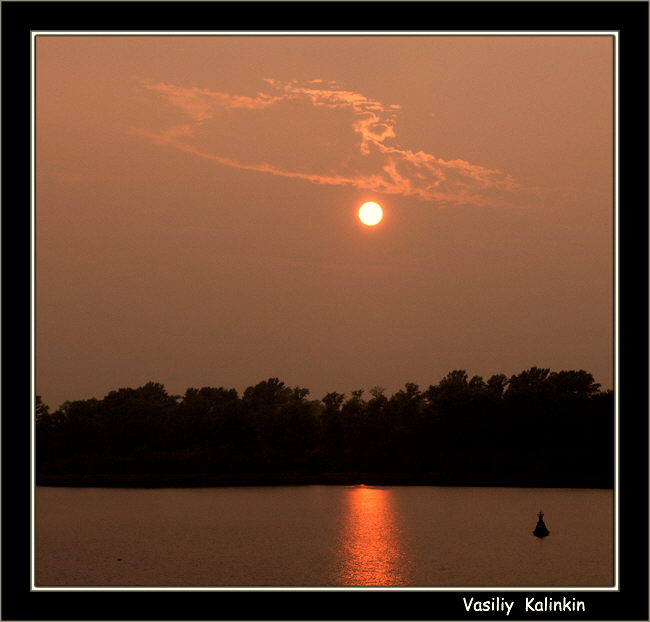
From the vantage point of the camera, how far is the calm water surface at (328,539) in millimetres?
41406

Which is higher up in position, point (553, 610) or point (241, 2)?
point (241, 2)

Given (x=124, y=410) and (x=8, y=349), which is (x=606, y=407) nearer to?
(x=124, y=410)

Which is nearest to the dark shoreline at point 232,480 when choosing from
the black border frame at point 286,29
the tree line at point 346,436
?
the tree line at point 346,436

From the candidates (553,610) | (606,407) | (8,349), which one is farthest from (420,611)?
(606,407)

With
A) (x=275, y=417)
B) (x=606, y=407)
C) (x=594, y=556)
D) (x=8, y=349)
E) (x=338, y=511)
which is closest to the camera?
(x=8, y=349)

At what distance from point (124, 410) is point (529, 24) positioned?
99.1 meters

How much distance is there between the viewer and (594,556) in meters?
48.0

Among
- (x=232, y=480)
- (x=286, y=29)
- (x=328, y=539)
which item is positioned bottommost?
(x=232, y=480)

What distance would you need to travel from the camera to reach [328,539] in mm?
56750

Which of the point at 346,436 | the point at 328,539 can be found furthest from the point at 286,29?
the point at 346,436

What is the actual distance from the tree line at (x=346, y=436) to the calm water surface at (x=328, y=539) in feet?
11.8

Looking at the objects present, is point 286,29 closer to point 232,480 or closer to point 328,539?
point 328,539

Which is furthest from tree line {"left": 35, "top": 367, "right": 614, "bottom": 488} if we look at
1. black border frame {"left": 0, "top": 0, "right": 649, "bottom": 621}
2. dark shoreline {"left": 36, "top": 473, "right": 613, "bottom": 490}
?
black border frame {"left": 0, "top": 0, "right": 649, "bottom": 621}

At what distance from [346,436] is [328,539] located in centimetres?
4980
